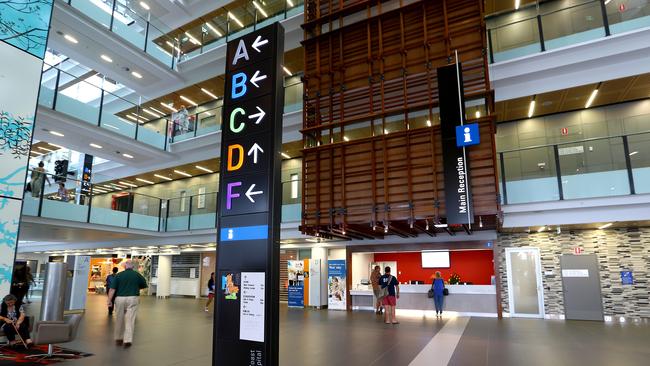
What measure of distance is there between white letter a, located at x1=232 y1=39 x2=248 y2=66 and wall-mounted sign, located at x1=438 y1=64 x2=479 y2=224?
652cm

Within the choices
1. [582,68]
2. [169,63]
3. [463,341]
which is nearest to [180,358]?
[463,341]

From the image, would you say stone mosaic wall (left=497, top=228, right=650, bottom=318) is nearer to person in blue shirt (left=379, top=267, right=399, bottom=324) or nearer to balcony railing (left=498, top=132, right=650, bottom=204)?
balcony railing (left=498, top=132, right=650, bottom=204)

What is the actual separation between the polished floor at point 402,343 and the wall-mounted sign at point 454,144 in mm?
2778

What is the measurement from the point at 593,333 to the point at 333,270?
8.61 metres

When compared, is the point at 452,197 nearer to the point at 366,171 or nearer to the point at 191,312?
the point at 366,171

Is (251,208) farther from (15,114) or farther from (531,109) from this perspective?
(531,109)

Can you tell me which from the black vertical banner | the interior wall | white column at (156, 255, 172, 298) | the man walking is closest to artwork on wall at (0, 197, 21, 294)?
the man walking

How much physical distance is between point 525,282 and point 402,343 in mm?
6769

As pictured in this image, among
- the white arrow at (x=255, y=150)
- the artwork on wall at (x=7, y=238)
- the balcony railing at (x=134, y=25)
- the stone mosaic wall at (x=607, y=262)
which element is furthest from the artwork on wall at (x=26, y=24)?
the stone mosaic wall at (x=607, y=262)

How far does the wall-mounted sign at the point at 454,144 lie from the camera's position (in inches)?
360

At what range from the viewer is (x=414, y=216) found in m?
9.88

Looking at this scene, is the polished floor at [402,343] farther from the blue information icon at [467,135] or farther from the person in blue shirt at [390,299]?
the blue information icon at [467,135]

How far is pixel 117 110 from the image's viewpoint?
16.4m

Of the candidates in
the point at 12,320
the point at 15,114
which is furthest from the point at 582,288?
the point at 15,114
